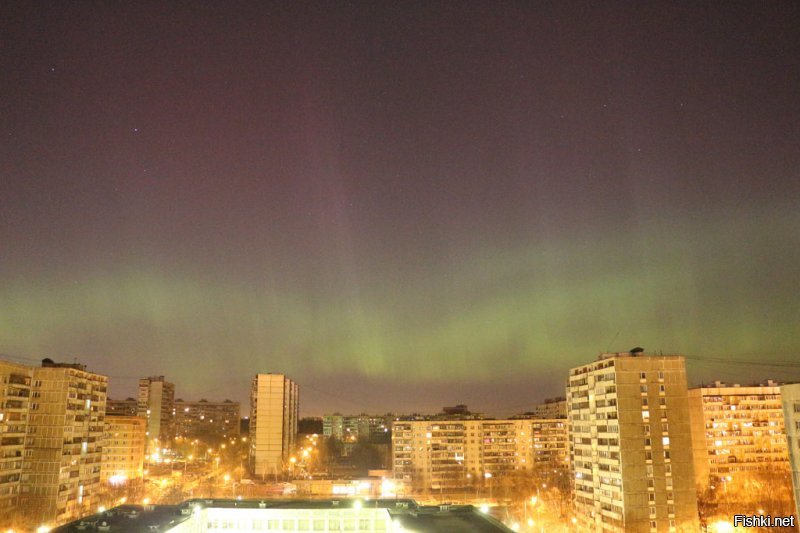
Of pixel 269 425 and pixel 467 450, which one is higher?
pixel 269 425

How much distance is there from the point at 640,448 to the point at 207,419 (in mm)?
141290

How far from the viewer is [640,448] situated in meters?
44.0

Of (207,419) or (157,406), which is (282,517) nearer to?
(157,406)

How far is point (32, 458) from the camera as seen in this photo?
49.2 metres

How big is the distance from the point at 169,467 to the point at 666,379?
8395 centimetres

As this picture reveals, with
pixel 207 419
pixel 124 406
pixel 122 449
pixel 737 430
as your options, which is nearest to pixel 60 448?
pixel 122 449

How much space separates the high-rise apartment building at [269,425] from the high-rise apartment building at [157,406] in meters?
48.6

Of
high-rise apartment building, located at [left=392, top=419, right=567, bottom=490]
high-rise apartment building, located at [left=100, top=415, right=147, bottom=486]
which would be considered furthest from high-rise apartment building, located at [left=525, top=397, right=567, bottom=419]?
high-rise apartment building, located at [left=100, top=415, right=147, bottom=486]

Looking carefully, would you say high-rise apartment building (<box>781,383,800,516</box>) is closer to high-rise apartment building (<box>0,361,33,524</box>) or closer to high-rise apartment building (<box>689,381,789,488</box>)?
high-rise apartment building (<box>689,381,789,488</box>)

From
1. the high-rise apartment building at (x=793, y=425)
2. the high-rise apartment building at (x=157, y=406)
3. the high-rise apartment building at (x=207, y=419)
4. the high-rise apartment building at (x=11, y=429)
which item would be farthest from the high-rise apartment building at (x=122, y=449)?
the high-rise apartment building at (x=793, y=425)

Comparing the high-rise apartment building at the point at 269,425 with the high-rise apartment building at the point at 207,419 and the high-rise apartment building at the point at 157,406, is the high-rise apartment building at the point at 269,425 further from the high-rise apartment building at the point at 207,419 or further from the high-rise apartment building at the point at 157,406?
the high-rise apartment building at the point at 207,419

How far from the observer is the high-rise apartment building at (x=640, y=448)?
42.9 metres

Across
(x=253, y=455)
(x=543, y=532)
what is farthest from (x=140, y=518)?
(x=253, y=455)

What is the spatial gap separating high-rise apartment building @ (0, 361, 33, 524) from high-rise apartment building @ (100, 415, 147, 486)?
3493 centimetres
